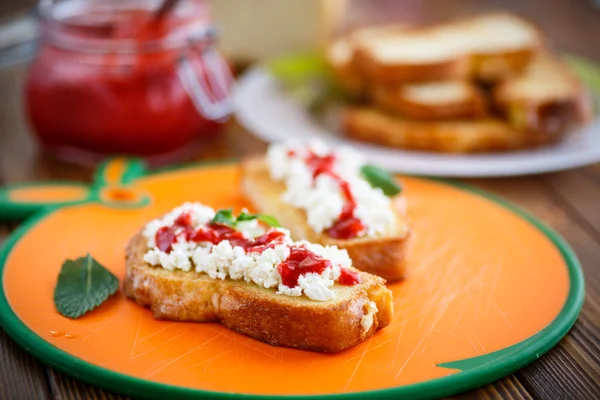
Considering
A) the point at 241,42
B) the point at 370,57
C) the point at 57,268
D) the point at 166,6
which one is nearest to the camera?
the point at 57,268

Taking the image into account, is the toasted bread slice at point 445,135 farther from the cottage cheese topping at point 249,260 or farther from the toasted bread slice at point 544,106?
the cottage cheese topping at point 249,260

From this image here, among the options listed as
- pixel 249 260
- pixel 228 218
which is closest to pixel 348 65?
pixel 228 218

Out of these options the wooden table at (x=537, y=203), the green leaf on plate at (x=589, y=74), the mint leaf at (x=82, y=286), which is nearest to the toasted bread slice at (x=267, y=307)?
the mint leaf at (x=82, y=286)

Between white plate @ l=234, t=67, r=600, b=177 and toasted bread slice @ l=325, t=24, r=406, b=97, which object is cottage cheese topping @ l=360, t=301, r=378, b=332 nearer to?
white plate @ l=234, t=67, r=600, b=177

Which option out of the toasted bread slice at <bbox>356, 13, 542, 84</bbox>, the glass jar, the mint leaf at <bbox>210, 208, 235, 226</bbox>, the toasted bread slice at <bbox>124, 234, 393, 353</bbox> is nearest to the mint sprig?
the mint leaf at <bbox>210, 208, 235, 226</bbox>

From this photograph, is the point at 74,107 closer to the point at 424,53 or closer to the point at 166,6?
the point at 166,6

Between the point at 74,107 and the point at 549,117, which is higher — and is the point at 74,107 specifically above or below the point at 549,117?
above

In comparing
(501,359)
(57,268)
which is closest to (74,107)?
(57,268)
